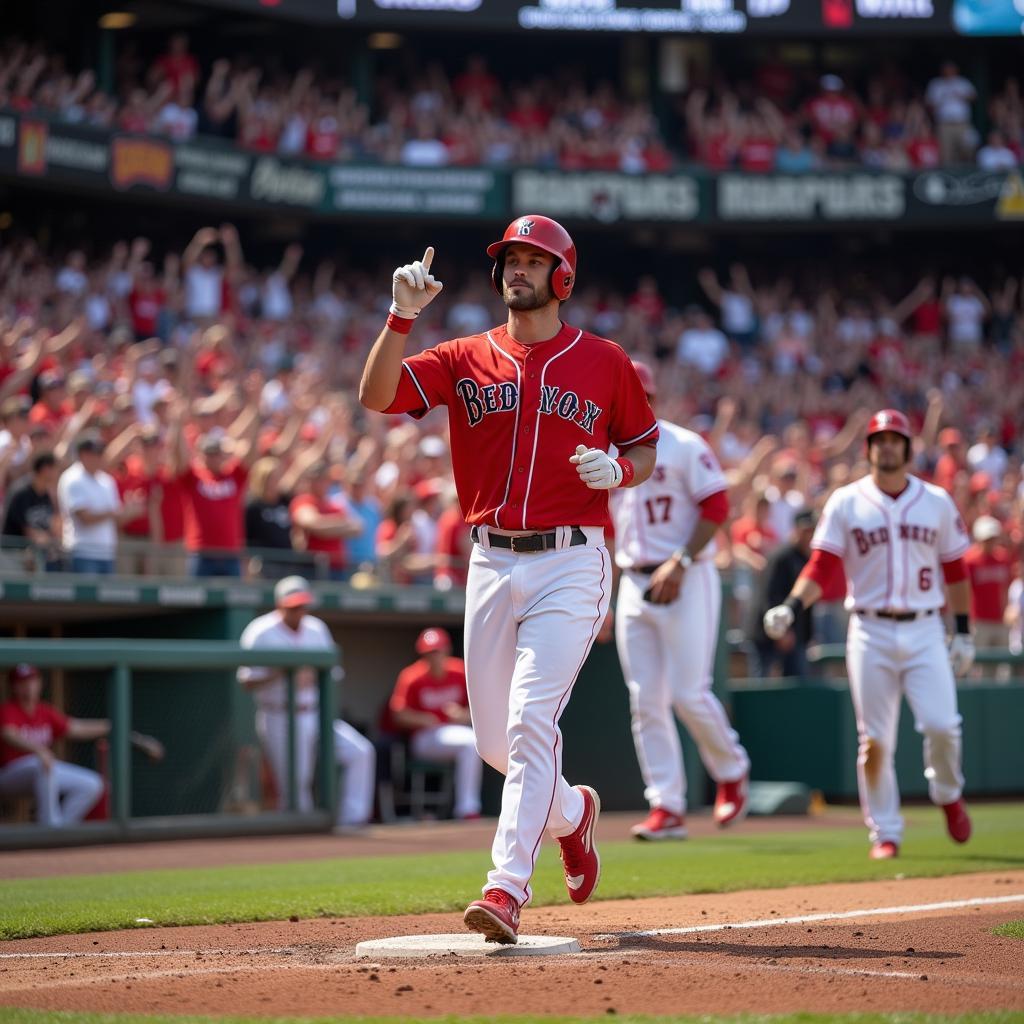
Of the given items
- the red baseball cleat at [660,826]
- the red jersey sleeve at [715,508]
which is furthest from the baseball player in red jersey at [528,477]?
the red baseball cleat at [660,826]

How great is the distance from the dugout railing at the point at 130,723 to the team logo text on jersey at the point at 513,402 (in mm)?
5055

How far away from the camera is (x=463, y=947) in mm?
4887

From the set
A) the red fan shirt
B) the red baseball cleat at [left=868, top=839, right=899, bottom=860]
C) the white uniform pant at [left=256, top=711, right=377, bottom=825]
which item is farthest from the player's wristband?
the red fan shirt

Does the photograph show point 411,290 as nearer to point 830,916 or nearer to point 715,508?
point 830,916

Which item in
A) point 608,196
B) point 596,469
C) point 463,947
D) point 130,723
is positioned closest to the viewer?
point 463,947

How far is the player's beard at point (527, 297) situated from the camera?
5.32 m

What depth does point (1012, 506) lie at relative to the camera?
1794cm

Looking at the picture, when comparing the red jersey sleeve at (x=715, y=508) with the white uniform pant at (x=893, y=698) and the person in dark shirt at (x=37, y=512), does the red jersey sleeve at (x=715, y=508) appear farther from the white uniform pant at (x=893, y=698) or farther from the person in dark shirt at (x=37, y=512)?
the person in dark shirt at (x=37, y=512)

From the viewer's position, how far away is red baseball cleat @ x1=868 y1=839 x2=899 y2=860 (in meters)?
8.16

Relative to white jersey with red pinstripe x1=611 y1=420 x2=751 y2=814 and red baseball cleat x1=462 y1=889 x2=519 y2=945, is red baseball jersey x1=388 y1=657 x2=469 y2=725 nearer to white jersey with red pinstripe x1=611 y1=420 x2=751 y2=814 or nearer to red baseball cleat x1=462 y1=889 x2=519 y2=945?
white jersey with red pinstripe x1=611 y1=420 x2=751 y2=814

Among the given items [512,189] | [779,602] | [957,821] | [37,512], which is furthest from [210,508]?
[512,189]

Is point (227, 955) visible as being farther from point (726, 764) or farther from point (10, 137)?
point (10, 137)

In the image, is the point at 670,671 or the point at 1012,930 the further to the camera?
the point at 670,671

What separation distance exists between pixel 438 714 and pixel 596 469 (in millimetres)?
8008
